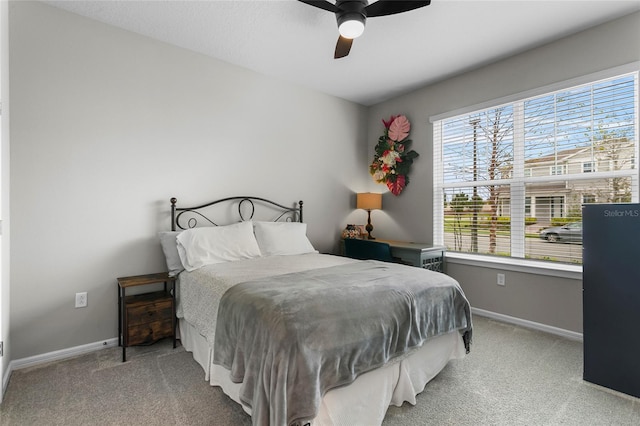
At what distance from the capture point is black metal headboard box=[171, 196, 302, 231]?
3045 millimetres

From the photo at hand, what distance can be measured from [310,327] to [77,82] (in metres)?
2.74

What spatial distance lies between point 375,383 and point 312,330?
564 mm

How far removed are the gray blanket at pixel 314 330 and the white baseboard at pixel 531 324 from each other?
1.52 m

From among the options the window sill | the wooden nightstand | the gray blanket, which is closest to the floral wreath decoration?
the window sill

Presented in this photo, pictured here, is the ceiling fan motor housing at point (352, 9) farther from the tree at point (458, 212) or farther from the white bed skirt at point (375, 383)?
the tree at point (458, 212)

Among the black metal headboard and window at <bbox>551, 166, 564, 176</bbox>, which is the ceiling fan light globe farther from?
window at <bbox>551, 166, 564, 176</bbox>

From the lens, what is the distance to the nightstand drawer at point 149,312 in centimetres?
243

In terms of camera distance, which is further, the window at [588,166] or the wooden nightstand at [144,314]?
the window at [588,166]

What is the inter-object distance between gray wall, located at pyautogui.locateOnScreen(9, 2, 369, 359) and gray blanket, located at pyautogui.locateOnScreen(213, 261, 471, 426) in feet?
5.03

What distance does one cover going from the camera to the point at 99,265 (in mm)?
2643

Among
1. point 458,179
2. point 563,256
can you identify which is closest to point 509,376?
point 563,256

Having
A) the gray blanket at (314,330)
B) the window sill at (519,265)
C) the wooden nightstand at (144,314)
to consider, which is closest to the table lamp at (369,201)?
the window sill at (519,265)

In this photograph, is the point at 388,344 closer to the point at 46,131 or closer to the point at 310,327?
the point at 310,327

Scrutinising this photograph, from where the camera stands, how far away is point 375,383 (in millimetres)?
1694
